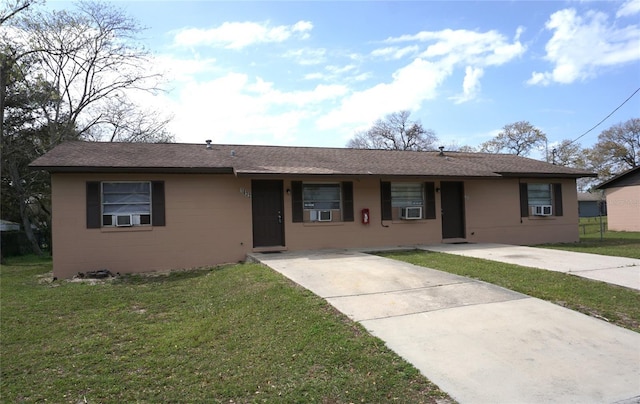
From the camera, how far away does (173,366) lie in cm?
403

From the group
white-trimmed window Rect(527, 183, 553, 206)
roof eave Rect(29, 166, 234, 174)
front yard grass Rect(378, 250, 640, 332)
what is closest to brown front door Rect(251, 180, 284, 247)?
roof eave Rect(29, 166, 234, 174)

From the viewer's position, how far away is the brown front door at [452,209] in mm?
13289

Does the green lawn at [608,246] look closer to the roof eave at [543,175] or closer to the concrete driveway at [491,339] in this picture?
the roof eave at [543,175]

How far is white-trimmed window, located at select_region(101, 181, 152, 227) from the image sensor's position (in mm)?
10219

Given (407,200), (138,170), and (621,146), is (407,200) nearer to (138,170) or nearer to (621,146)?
(138,170)

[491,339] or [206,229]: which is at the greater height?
[206,229]

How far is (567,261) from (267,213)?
7.48 m

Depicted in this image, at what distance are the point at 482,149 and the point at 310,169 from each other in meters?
40.9

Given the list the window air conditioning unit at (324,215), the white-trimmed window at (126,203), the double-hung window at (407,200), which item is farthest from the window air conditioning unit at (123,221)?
the double-hung window at (407,200)

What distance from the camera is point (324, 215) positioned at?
39.3 feet

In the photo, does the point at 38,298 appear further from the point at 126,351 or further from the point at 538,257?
the point at 538,257

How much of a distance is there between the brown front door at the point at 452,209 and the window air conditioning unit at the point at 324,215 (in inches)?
155

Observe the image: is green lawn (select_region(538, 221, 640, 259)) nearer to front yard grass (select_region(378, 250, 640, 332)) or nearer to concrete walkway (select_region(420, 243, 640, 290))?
concrete walkway (select_region(420, 243, 640, 290))

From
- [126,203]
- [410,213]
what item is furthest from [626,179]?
[126,203]
